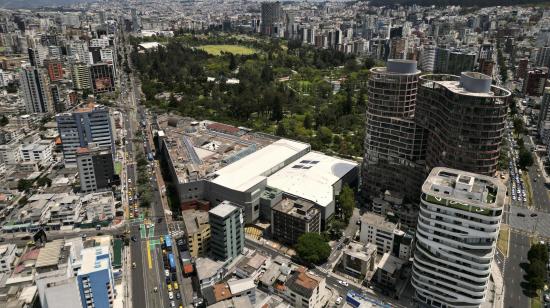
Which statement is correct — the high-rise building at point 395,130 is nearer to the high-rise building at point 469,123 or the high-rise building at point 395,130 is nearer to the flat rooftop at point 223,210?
the high-rise building at point 469,123

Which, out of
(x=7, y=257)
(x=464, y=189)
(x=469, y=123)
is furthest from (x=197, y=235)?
(x=469, y=123)

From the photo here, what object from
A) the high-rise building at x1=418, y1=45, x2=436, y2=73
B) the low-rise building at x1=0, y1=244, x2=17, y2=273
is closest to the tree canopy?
the low-rise building at x1=0, y1=244, x2=17, y2=273

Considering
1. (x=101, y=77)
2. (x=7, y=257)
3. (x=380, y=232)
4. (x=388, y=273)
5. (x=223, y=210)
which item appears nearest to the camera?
(x=388, y=273)

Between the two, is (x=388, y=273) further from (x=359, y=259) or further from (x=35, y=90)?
(x=35, y=90)

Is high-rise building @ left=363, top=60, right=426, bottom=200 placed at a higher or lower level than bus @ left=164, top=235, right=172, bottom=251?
higher

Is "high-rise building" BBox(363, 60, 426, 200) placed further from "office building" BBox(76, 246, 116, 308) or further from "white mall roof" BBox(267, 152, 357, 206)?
"office building" BBox(76, 246, 116, 308)

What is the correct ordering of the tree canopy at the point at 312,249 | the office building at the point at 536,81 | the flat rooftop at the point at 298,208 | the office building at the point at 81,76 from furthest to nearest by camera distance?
the office building at the point at 81,76, the office building at the point at 536,81, the flat rooftop at the point at 298,208, the tree canopy at the point at 312,249

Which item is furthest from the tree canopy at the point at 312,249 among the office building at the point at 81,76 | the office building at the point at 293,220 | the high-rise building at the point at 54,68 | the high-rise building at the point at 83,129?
the high-rise building at the point at 54,68
